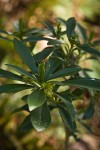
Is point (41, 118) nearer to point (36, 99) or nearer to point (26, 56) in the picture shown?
point (36, 99)

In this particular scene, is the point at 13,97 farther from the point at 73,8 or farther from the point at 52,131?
the point at 73,8

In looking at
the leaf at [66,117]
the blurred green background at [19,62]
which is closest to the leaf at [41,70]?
the leaf at [66,117]

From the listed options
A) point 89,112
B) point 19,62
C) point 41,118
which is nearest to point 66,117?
point 89,112

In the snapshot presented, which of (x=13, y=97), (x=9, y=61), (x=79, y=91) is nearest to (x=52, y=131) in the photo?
(x=13, y=97)

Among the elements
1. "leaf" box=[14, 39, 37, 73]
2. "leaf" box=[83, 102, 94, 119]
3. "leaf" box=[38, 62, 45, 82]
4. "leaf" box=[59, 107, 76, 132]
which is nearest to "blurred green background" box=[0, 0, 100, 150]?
"leaf" box=[83, 102, 94, 119]

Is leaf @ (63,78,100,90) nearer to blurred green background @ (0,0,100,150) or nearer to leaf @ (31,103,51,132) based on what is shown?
leaf @ (31,103,51,132)

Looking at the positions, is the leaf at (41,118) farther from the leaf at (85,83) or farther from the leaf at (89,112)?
the leaf at (89,112)
